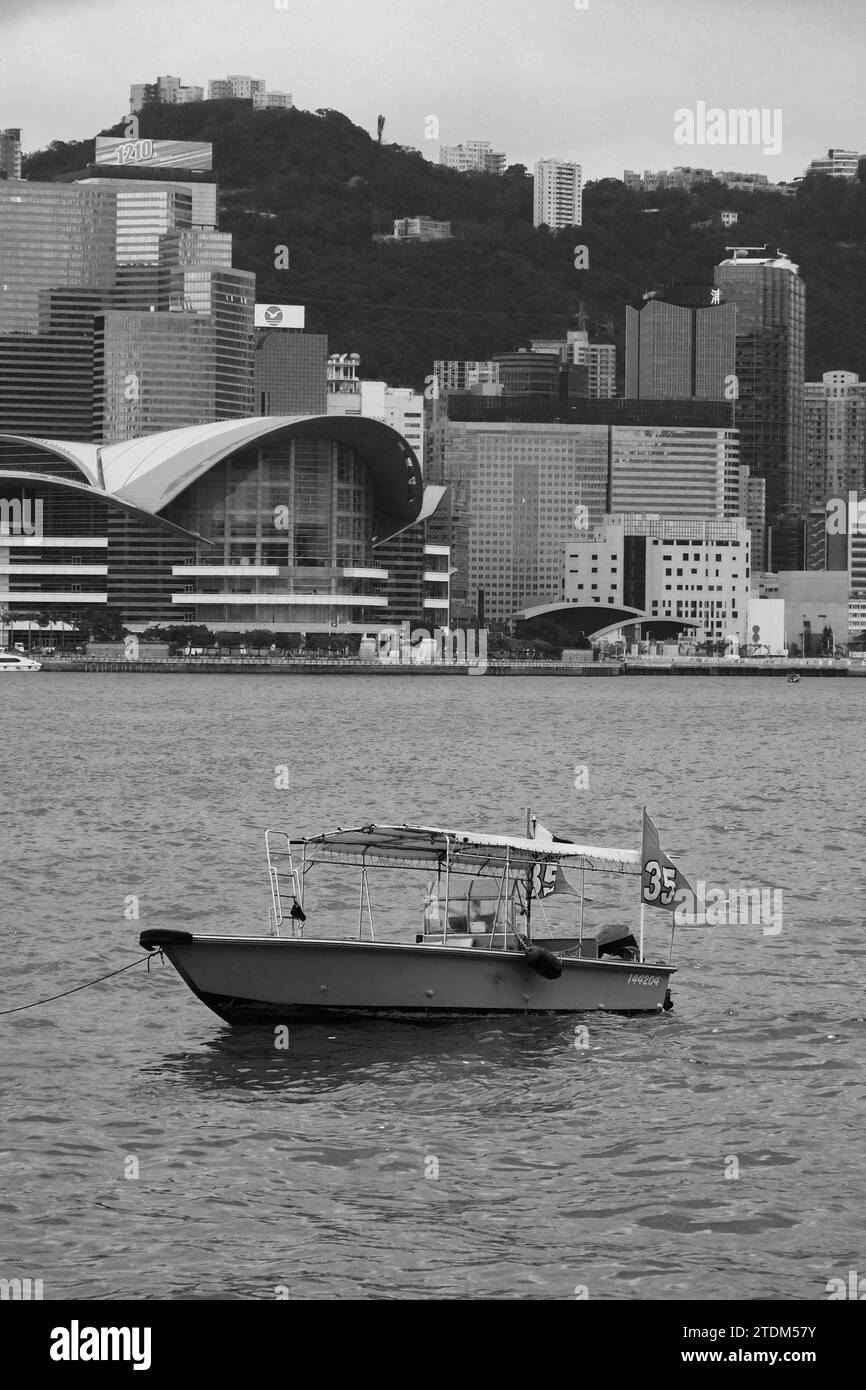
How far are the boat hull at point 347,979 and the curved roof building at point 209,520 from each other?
166621 millimetres

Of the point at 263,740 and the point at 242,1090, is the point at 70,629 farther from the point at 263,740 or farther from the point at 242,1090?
the point at 242,1090

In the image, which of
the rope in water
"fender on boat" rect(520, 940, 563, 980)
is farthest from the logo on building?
"fender on boat" rect(520, 940, 563, 980)

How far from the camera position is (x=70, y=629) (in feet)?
630

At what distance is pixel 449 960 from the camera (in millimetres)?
23516

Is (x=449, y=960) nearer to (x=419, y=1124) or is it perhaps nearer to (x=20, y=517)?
(x=419, y=1124)

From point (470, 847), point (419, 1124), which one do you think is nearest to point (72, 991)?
point (470, 847)

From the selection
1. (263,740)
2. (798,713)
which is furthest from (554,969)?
(798,713)

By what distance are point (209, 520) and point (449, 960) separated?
173695mm

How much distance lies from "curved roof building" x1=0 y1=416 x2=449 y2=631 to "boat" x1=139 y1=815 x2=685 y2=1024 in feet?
542

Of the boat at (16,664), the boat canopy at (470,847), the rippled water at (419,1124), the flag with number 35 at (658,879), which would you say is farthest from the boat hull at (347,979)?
the boat at (16,664)

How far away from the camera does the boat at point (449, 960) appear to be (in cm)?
2325

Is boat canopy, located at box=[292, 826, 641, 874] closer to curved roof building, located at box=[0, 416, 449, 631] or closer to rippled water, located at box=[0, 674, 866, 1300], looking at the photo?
rippled water, located at box=[0, 674, 866, 1300]

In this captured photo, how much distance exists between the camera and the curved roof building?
19112 cm

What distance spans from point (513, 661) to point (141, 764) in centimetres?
13022
